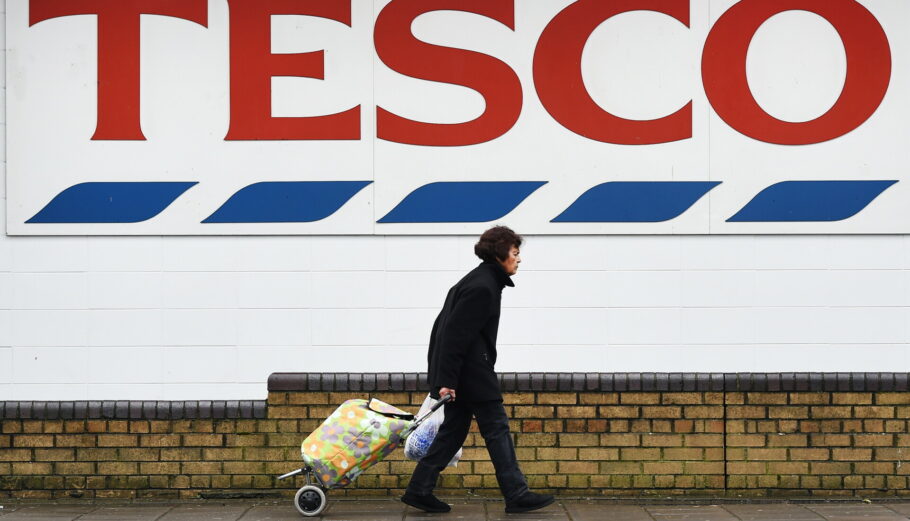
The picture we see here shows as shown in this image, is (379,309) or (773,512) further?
(379,309)

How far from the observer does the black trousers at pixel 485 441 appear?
6.93 meters

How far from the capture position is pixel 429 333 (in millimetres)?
7703

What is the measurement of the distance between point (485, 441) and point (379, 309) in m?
1.23

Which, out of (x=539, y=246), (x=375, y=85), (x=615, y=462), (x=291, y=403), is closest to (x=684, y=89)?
(x=539, y=246)

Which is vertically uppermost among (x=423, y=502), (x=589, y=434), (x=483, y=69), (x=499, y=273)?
(x=483, y=69)

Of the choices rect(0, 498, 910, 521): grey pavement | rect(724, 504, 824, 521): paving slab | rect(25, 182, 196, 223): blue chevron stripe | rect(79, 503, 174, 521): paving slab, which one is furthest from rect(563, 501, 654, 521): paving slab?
rect(25, 182, 196, 223): blue chevron stripe

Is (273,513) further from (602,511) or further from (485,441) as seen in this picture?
(602,511)

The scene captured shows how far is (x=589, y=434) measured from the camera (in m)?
7.67

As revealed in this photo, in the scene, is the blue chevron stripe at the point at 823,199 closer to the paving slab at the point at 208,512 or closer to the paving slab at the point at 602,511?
the paving slab at the point at 602,511

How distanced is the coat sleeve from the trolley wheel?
104 centimetres

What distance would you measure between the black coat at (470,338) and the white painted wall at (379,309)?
72 cm

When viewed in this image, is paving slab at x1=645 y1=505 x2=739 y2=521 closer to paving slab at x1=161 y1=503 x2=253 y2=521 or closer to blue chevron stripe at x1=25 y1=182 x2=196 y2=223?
paving slab at x1=161 y1=503 x2=253 y2=521

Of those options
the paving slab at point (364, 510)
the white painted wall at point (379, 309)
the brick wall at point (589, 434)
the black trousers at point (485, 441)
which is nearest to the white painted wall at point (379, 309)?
the white painted wall at point (379, 309)

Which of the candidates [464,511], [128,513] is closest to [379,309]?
[464,511]
